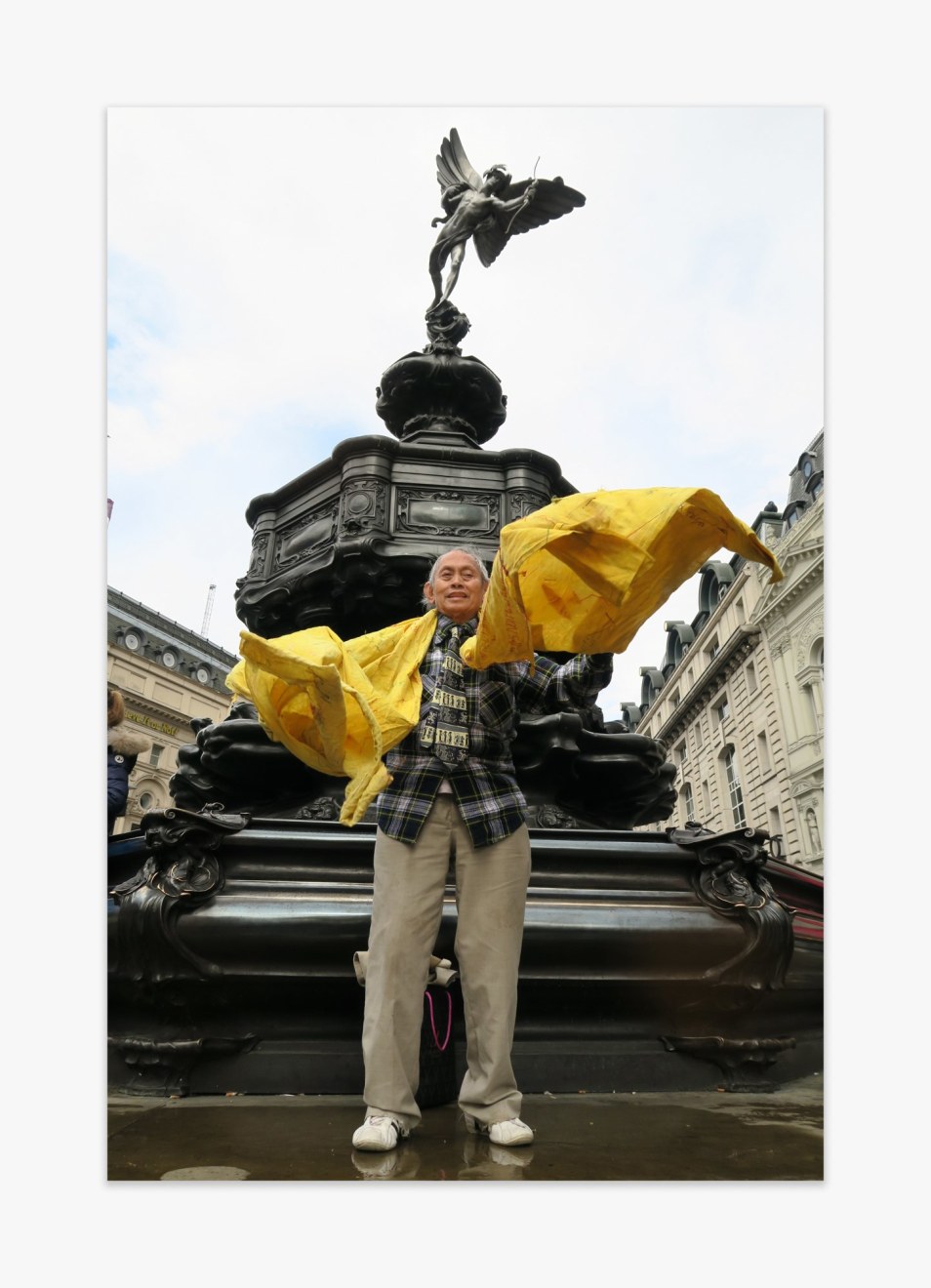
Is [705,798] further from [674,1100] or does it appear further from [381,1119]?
[381,1119]

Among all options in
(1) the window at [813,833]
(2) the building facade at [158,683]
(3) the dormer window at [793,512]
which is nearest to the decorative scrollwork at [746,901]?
(1) the window at [813,833]

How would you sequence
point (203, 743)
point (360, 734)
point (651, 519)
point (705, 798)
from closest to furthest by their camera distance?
point (651, 519), point (360, 734), point (203, 743), point (705, 798)

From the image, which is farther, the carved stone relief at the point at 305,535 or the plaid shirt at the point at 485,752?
the carved stone relief at the point at 305,535

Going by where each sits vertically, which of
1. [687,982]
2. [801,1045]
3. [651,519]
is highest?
[651,519]

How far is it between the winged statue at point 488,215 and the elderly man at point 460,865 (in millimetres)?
2979

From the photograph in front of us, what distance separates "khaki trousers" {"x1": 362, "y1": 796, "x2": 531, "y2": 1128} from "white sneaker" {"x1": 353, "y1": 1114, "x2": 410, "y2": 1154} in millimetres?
19

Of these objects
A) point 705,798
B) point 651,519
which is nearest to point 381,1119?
point 651,519

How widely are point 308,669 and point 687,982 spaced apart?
1349 mm

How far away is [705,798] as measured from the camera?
347 centimetres

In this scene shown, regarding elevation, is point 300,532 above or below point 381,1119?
above

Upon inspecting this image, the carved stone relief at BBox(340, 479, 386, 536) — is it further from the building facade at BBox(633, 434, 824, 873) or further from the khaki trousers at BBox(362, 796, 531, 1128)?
the khaki trousers at BBox(362, 796, 531, 1128)

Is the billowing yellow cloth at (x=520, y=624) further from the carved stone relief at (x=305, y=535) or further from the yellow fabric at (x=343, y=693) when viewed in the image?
the carved stone relief at (x=305, y=535)

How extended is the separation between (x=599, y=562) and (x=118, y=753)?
1.73 meters

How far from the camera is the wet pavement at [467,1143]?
1382 millimetres
